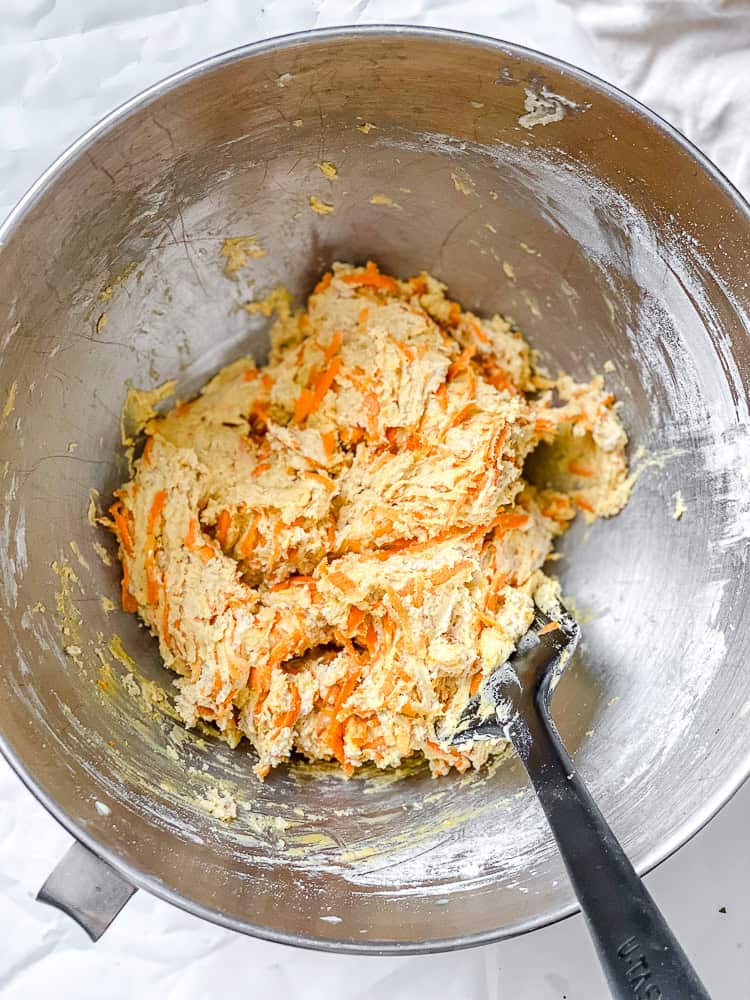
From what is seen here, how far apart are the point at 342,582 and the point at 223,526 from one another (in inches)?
12.2

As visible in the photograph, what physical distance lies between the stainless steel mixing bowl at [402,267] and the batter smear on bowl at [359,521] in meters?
0.09

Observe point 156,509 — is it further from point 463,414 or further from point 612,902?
point 612,902

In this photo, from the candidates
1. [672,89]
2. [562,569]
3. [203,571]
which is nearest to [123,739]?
[203,571]

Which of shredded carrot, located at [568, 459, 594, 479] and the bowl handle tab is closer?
the bowl handle tab

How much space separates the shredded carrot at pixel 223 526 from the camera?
1931mm

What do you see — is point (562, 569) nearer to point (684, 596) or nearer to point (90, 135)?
point (684, 596)

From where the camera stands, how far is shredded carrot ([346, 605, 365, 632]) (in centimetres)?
187

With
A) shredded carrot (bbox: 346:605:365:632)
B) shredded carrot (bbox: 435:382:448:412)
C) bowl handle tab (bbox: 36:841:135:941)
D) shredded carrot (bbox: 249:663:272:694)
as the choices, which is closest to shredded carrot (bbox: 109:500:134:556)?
shredded carrot (bbox: 249:663:272:694)

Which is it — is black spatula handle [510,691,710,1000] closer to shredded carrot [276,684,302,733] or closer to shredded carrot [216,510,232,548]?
shredded carrot [276,684,302,733]

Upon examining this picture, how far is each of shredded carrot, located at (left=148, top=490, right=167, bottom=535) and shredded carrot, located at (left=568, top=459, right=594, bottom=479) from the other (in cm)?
98

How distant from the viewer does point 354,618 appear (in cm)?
188

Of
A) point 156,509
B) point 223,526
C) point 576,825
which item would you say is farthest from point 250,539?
point 576,825

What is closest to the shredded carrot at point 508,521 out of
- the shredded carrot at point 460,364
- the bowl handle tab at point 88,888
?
the shredded carrot at point 460,364

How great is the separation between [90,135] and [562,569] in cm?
141
